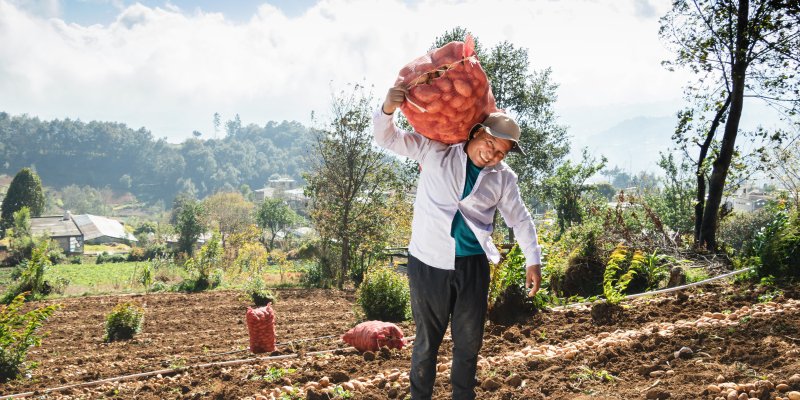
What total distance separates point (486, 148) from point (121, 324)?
7197 mm

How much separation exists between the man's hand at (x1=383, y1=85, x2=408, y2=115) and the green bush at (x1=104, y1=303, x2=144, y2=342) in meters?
6.81

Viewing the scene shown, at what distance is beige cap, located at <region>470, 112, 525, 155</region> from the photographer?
2520 millimetres

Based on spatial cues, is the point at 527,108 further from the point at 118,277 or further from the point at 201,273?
the point at 118,277

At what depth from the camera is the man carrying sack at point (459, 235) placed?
260 centimetres

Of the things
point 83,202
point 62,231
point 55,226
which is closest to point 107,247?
point 62,231

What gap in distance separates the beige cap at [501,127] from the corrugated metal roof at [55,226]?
5776cm

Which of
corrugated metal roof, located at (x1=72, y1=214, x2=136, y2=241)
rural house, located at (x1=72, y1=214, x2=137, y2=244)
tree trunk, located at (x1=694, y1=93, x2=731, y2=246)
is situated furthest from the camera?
corrugated metal roof, located at (x1=72, y1=214, x2=136, y2=241)

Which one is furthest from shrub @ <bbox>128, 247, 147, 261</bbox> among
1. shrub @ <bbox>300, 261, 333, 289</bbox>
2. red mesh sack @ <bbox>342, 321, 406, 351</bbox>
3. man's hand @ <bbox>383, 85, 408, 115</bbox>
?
man's hand @ <bbox>383, 85, 408, 115</bbox>

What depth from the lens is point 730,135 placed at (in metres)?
9.91

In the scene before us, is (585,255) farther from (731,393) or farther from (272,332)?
(731,393)

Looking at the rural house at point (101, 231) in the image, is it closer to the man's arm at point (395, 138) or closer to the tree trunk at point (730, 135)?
the tree trunk at point (730, 135)

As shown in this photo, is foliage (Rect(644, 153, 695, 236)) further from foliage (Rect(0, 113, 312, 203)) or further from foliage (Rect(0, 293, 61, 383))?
foliage (Rect(0, 113, 312, 203))

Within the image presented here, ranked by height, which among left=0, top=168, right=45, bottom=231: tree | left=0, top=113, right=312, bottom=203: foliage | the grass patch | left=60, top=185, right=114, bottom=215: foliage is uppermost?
left=0, top=113, right=312, bottom=203: foliage

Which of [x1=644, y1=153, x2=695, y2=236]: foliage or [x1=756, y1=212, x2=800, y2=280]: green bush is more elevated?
[x1=644, y1=153, x2=695, y2=236]: foliage
